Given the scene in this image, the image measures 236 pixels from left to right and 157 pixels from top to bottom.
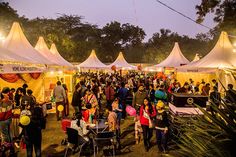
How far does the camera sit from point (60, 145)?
941cm

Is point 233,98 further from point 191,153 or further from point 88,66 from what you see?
point 88,66

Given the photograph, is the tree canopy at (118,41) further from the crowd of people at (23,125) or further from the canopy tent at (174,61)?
the crowd of people at (23,125)

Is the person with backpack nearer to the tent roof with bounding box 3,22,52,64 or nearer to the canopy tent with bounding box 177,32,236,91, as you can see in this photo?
the tent roof with bounding box 3,22,52,64

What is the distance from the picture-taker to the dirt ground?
28.0ft

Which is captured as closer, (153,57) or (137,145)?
(137,145)

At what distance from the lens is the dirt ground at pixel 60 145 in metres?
8.52

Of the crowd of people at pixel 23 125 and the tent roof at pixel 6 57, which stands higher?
the tent roof at pixel 6 57

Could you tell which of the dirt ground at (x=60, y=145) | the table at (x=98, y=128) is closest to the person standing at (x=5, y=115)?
the dirt ground at (x=60, y=145)

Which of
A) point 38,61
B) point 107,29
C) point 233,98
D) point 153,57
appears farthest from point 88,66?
point 107,29

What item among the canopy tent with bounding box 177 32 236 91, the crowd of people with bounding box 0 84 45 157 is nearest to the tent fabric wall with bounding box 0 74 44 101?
the crowd of people with bounding box 0 84 45 157

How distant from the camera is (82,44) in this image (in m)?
51.9

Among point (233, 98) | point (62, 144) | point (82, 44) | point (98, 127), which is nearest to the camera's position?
point (233, 98)

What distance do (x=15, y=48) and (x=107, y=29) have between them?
186ft

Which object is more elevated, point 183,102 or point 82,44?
point 82,44
